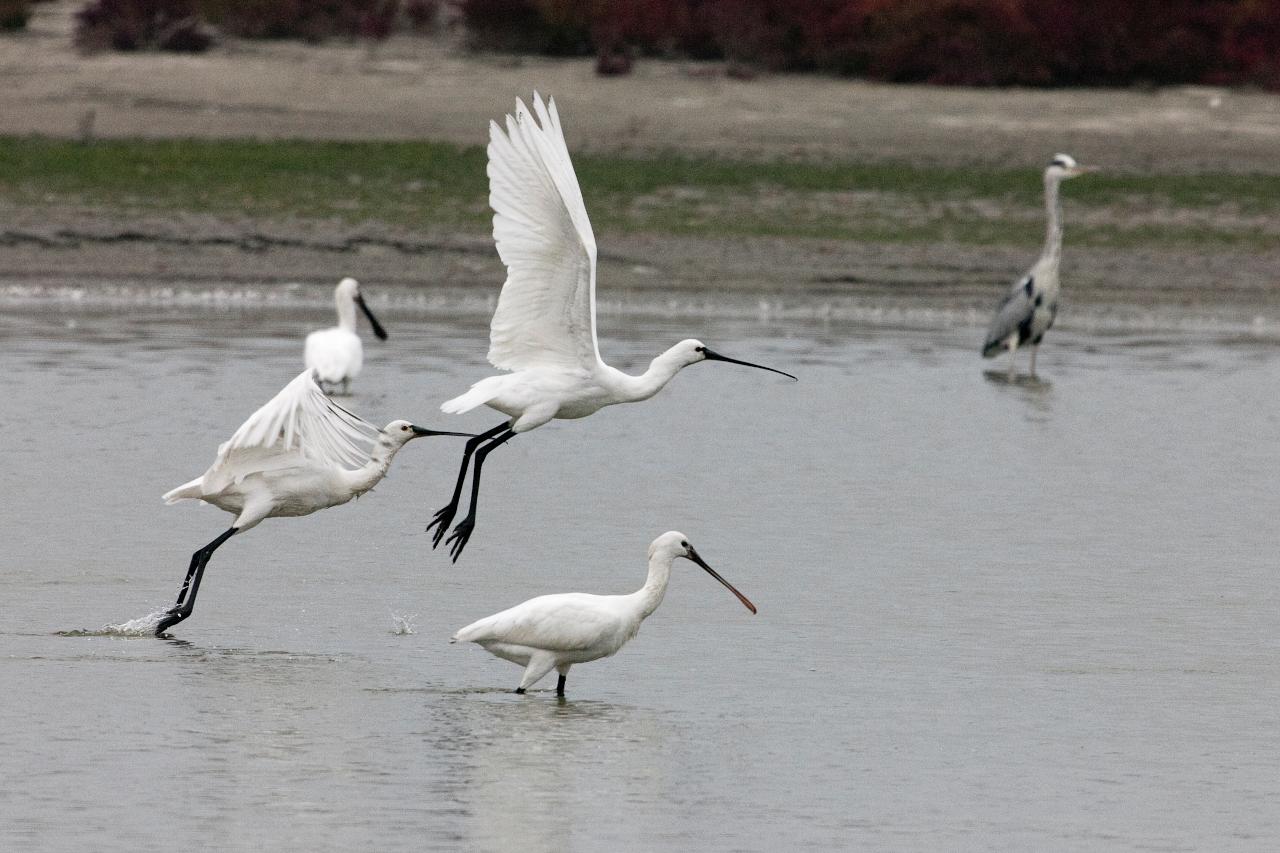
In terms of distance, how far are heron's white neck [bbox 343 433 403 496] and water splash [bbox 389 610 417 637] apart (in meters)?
0.52

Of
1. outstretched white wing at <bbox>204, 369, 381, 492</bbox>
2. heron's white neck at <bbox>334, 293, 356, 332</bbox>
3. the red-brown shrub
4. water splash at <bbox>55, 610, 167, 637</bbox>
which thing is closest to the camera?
water splash at <bbox>55, 610, 167, 637</bbox>

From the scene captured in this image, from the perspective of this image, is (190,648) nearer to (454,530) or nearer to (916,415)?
(454,530)

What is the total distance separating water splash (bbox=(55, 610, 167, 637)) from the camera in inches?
362

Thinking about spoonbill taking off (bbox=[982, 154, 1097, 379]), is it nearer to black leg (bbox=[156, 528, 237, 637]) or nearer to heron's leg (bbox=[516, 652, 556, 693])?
black leg (bbox=[156, 528, 237, 637])

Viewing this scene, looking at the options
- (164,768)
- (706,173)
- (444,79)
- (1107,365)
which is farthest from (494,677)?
(444,79)

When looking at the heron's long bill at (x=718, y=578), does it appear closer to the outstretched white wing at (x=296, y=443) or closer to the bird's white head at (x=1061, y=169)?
the outstretched white wing at (x=296, y=443)

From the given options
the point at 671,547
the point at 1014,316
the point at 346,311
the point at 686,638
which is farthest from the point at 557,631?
the point at 1014,316

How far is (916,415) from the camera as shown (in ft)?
52.8

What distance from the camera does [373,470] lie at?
9898 mm

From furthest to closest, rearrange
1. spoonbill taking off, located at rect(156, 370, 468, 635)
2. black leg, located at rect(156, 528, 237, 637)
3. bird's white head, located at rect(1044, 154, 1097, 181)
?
1. bird's white head, located at rect(1044, 154, 1097, 181)
2. spoonbill taking off, located at rect(156, 370, 468, 635)
3. black leg, located at rect(156, 528, 237, 637)

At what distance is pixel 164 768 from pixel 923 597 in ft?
12.6

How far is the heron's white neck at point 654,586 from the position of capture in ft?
28.4

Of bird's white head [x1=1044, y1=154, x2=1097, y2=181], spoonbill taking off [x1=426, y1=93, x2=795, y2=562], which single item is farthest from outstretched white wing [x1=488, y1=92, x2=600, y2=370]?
bird's white head [x1=1044, y1=154, x2=1097, y2=181]

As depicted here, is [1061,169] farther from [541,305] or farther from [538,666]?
[538,666]
